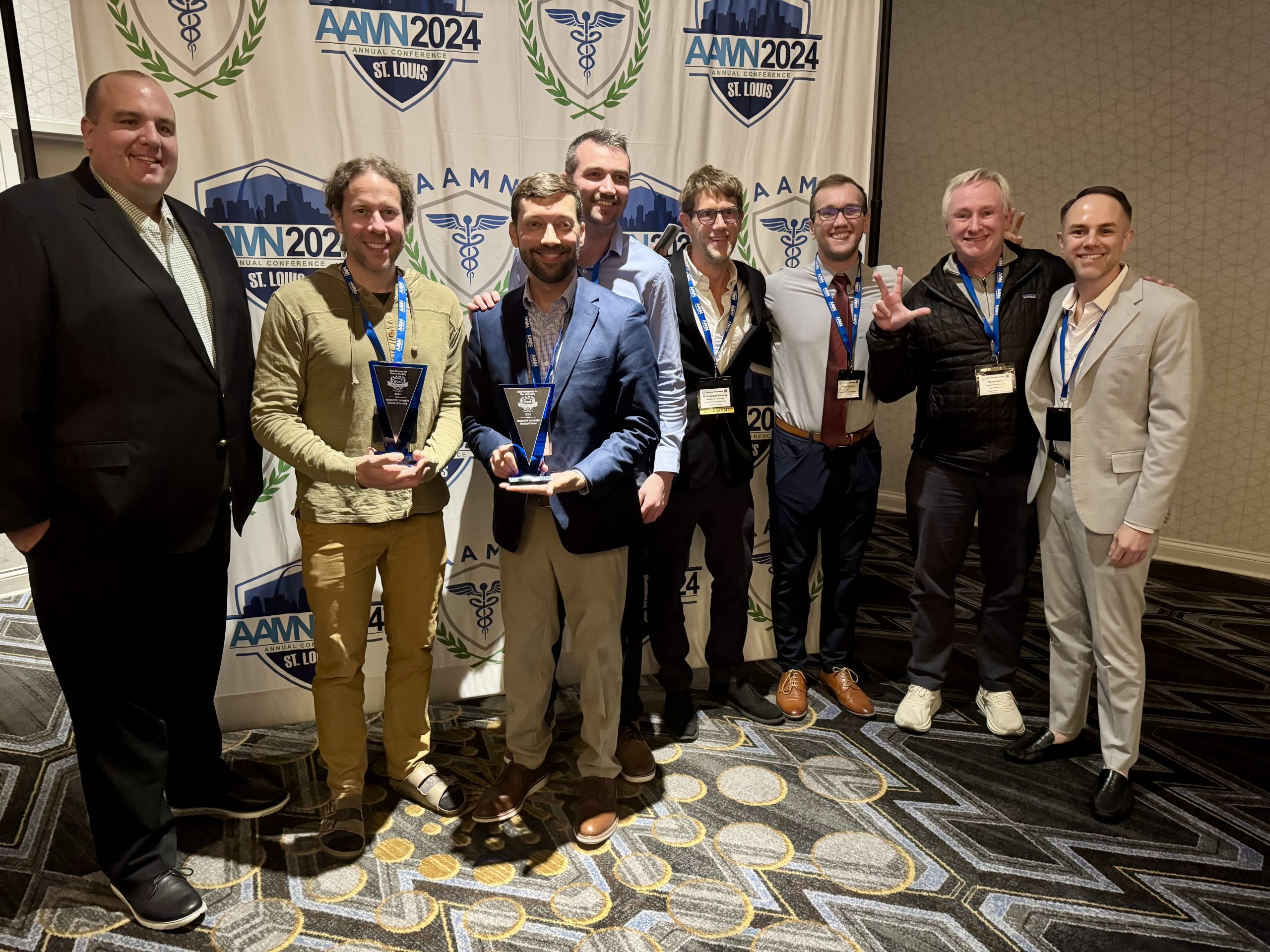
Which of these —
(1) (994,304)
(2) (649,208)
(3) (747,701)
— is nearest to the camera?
(1) (994,304)

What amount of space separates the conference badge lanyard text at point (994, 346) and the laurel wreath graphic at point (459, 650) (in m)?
2.15

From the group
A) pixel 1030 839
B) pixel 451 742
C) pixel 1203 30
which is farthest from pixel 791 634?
pixel 1203 30

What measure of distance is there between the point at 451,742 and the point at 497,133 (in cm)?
229

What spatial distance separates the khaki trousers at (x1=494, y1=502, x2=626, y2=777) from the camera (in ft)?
7.91

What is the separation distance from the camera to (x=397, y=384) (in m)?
2.19

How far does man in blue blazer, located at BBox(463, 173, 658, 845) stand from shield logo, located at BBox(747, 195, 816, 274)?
130 centimetres

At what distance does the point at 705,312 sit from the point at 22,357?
198cm

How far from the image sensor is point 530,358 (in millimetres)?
2398

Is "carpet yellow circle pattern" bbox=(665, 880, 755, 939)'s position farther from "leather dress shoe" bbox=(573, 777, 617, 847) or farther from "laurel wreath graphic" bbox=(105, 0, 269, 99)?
"laurel wreath graphic" bbox=(105, 0, 269, 99)

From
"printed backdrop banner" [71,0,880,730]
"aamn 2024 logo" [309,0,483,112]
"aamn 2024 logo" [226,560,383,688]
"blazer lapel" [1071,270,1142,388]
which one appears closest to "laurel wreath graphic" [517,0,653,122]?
"printed backdrop banner" [71,0,880,730]

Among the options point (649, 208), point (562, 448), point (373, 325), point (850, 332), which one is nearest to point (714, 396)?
point (850, 332)

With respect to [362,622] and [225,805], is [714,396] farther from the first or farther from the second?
[225,805]

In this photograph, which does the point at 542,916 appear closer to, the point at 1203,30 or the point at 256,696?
the point at 256,696

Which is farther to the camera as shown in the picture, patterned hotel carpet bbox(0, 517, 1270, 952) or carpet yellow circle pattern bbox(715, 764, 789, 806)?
carpet yellow circle pattern bbox(715, 764, 789, 806)
